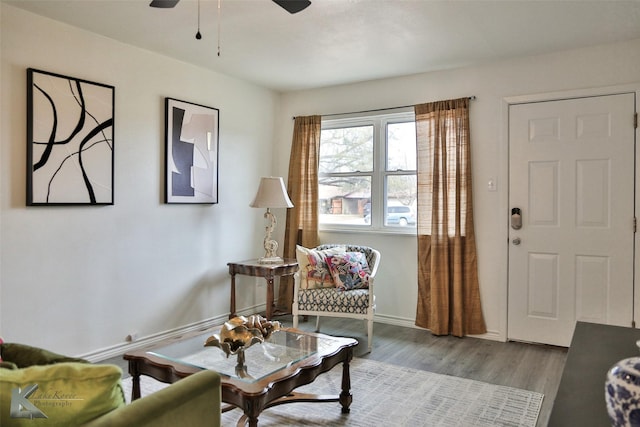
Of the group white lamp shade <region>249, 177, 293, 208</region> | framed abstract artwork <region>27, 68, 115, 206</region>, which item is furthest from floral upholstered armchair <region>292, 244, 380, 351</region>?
framed abstract artwork <region>27, 68, 115, 206</region>

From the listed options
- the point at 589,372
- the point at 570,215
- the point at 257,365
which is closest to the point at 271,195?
the point at 257,365

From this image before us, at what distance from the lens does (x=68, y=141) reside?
3.14m

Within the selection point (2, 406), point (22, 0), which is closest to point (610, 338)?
point (2, 406)

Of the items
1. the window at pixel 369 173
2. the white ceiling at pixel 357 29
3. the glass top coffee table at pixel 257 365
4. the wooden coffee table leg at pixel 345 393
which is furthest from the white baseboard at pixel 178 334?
the white ceiling at pixel 357 29

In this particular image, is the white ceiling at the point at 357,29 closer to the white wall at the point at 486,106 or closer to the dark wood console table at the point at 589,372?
the white wall at the point at 486,106

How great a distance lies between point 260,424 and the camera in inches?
94.9

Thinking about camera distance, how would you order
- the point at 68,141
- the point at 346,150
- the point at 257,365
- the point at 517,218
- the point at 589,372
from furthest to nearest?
the point at 346,150 → the point at 517,218 → the point at 68,141 → the point at 257,365 → the point at 589,372

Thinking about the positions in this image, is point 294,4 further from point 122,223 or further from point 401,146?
point 401,146

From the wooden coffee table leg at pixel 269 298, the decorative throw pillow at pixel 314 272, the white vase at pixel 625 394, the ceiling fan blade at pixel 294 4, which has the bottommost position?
the wooden coffee table leg at pixel 269 298

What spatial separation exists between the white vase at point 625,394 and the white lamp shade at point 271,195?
3.53m

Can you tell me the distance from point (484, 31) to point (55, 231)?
131 inches

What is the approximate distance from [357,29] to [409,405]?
251cm

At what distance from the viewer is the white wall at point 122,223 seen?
115 inches

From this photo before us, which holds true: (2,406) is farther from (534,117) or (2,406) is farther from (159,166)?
(534,117)
